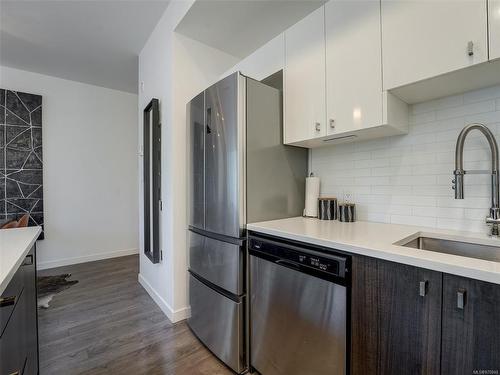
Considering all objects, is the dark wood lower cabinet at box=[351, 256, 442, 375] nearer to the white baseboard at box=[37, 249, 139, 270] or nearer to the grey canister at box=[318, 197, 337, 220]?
the grey canister at box=[318, 197, 337, 220]

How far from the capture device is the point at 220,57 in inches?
98.3

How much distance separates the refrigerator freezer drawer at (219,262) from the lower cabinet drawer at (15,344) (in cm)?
99

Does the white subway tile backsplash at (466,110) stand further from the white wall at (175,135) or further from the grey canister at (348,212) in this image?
the white wall at (175,135)

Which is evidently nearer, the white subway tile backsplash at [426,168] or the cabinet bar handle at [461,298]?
the cabinet bar handle at [461,298]

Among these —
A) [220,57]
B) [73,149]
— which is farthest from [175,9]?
[73,149]

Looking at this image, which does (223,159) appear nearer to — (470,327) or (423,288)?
(423,288)

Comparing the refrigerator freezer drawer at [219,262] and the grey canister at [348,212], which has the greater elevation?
the grey canister at [348,212]

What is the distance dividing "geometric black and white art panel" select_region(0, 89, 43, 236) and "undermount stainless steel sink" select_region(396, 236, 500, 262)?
14.1 ft

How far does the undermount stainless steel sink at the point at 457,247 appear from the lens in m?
1.17

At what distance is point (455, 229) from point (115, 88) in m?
4.65

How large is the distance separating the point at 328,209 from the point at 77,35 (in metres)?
3.07

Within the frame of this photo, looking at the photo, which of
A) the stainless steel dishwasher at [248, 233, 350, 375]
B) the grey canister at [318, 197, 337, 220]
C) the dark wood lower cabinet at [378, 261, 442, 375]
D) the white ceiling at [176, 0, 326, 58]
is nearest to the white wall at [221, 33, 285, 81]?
the white ceiling at [176, 0, 326, 58]

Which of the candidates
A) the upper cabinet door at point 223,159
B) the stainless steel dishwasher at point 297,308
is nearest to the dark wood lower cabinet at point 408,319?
the stainless steel dishwasher at point 297,308

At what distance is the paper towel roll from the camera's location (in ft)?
6.22
